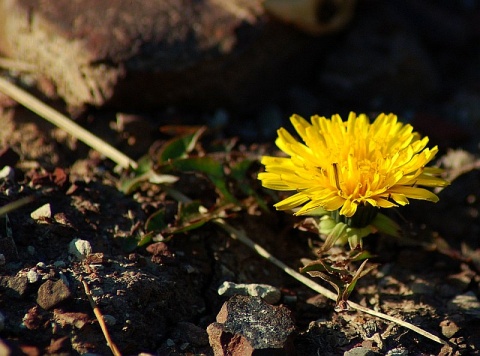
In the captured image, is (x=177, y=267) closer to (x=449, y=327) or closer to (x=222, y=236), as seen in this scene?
(x=222, y=236)

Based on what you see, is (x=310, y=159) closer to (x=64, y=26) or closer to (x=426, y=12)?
(x=64, y=26)

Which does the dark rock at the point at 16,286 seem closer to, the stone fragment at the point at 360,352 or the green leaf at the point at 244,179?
the green leaf at the point at 244,179

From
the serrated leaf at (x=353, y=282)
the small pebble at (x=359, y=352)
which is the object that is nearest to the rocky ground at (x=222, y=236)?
the small pebble at (x=359, y=352)

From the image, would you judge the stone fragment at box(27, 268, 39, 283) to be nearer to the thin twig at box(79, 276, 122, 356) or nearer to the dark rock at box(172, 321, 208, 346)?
the thin twig at box(79, 276, 122, 356)

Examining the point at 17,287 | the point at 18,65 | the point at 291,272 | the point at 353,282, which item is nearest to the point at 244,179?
the point at 291,272

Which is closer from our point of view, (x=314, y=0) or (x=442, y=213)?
(x=442, y=213)

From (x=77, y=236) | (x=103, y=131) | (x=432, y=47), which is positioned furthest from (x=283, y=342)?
(x=432, y=47)
